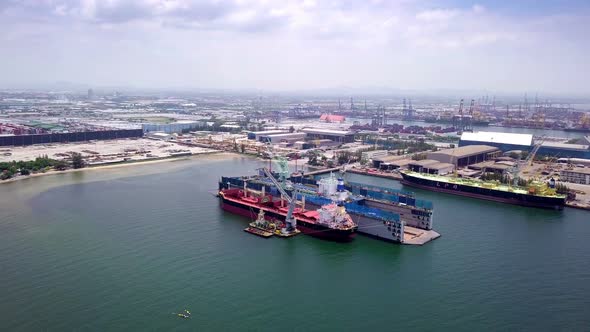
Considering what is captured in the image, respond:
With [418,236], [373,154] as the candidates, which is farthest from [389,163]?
[418,236]

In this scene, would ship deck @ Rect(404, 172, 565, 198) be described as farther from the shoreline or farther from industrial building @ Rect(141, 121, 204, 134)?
industrial building @ Rect(141, 121, 204, 134)

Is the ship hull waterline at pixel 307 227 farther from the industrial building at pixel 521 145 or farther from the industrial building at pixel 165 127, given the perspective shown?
the industrial building at pixel 165 127

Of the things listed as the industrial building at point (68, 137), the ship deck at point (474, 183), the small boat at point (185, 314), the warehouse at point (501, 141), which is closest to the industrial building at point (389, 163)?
the ship deck at point (474, 183)

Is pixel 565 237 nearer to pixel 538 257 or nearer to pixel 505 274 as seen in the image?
pixel 538 257

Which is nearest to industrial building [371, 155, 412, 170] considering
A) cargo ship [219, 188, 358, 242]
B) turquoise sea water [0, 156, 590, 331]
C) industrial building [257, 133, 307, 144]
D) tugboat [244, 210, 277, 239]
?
turquoise sea water [0, 156, 590, 331]

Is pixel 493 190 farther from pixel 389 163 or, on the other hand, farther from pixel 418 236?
pixel 389 163

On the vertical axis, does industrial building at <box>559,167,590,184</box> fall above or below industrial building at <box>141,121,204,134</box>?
below
